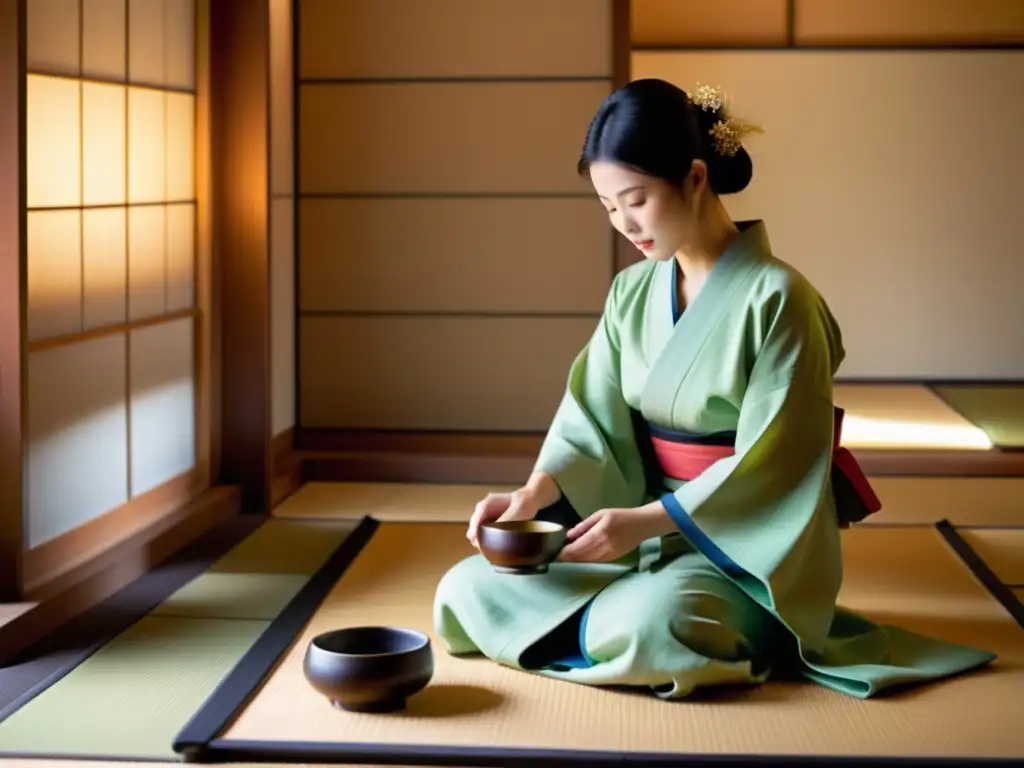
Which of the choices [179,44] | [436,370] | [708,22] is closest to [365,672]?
[179,44]

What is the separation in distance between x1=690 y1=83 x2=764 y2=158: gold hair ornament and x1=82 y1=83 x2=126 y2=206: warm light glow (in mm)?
1626

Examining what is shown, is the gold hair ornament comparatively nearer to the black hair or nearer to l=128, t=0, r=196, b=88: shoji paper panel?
the black hair

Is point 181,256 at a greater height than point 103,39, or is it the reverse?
point 103,39

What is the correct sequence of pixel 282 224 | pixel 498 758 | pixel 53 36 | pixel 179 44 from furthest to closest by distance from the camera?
pixel 282 224
pixel 179 44
pixel 53 36
pixel 498 758

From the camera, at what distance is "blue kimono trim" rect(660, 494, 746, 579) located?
2.84 meters

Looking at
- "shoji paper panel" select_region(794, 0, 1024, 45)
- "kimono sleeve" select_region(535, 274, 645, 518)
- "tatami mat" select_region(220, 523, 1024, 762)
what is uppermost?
"shoji paper panel" select_region(794, 0, 1024, 45)

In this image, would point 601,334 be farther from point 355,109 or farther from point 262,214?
point 355,109

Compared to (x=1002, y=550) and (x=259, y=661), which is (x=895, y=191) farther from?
(x=259, y=661)

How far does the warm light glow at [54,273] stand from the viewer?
11.1 feet

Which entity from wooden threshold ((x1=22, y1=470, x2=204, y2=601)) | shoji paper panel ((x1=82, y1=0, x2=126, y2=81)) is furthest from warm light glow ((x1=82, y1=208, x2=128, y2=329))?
wooden threshold ((x1=22, y1=470, x2=204, y2=601))

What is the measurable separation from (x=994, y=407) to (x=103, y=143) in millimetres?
4100

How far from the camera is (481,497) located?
4.88 meters

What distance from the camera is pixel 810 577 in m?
2.92

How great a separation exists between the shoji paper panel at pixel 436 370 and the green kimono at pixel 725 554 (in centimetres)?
232
